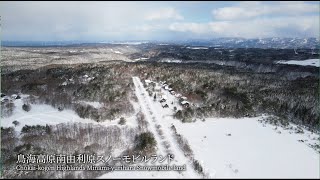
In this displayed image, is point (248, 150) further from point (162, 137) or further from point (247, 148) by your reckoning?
point (162, 137)

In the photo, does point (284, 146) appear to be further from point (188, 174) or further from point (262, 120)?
point (188, 174)

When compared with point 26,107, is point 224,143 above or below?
below

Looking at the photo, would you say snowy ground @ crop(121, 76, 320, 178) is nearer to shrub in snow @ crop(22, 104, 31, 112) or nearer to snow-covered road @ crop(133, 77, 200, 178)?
snow-covered road @ crop(133, 77, 200, 178)

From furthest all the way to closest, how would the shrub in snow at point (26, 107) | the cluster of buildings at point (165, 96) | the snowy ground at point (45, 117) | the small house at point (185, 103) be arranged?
the cluster of buildings at point (165, 96)
the small house at point (185, 103)
the shrub in snow at point (26, 107)
the snowy ground at point (45, 117)

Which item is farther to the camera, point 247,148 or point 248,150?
point 247,148

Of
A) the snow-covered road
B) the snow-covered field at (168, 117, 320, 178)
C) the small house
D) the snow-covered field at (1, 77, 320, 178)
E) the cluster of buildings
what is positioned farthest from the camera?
the cluster of buildings

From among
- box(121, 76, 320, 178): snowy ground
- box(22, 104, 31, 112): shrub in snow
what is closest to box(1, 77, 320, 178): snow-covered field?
box(121, 76, 320, 178): snowy ground

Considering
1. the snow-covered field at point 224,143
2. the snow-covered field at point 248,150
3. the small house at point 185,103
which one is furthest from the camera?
the small house at point 185,103

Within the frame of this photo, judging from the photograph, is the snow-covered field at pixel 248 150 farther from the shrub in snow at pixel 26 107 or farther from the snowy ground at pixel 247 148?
the shrub in snow at pixel 26 107

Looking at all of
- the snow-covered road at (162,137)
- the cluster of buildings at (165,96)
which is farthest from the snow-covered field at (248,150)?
the cluster of buildings at (165,96)

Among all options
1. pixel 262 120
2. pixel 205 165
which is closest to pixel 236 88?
pixel 262 120

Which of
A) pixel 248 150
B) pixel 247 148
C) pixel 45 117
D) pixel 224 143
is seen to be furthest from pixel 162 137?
pixel 45 117
